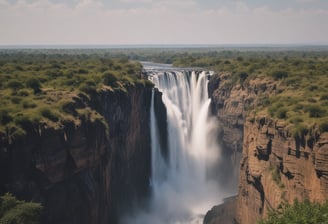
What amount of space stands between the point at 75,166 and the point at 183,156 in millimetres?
30453

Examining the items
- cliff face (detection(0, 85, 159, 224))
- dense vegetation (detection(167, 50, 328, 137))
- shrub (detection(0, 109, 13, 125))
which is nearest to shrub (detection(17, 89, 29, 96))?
cliff face (detection(0, 85, 159, 224))

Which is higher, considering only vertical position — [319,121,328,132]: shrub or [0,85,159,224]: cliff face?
[319,121,328,132]: shrub

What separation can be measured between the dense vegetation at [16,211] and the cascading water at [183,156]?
886 inches

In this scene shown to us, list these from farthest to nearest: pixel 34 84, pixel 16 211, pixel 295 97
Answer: pixel 295 97, pixel 34 84, pixel 16 211

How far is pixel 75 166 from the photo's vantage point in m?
34.4

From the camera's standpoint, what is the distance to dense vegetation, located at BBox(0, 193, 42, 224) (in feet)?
86.6

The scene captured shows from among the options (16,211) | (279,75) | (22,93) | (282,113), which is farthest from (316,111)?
(22,93)

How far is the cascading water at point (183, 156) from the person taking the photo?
174 ft

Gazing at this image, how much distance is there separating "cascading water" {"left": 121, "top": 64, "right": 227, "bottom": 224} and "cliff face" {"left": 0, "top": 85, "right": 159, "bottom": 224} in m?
7.01

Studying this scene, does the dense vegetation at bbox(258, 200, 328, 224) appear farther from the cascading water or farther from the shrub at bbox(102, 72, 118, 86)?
the shrub at bbox(102, 72, 118, 86)

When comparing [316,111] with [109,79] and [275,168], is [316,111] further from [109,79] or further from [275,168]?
[109,79]

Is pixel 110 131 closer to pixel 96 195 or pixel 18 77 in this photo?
pixel 96 195

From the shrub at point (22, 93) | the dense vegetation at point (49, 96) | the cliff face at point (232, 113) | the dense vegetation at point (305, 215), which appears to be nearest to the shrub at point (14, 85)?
the dense vegetation at point (49, 96)

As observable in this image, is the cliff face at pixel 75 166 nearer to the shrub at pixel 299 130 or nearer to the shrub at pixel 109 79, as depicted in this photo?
the shrub at pixel 109 79
